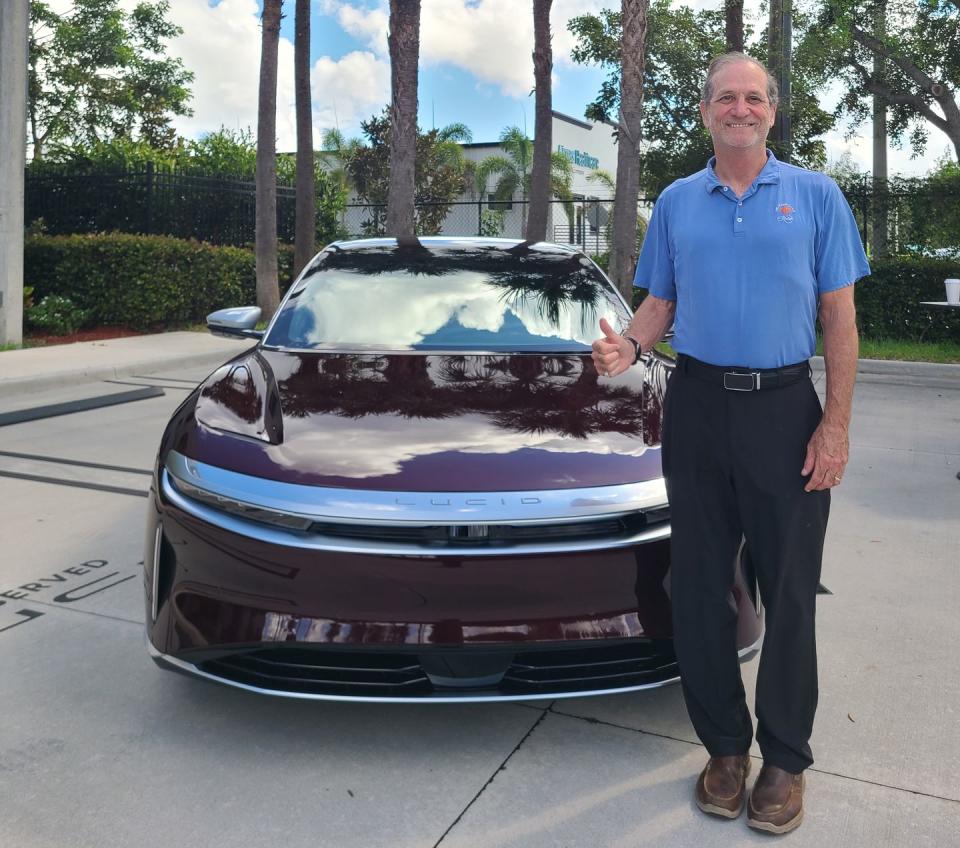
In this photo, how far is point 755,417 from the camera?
2.58 meters

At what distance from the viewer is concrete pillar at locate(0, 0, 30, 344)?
40.8 ft

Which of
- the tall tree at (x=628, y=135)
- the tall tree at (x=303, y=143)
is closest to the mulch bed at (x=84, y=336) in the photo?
the tall tree at (x=303, y=143)

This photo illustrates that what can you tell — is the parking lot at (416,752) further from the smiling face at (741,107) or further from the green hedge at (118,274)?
the green hedge at (118,274)

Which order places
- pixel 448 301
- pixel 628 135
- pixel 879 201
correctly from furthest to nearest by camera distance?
1. pixel 879 201
2. pixel 628 135
3. pixel 448 301

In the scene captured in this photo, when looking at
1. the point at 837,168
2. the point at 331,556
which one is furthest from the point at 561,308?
the point at 837,168

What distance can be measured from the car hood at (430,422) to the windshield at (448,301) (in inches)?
10.4

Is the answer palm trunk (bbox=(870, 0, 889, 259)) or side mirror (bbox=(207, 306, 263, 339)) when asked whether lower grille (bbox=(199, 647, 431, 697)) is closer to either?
side mirror (bbox=(207, 306, 263, 339))

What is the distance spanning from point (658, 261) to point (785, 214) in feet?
1.42

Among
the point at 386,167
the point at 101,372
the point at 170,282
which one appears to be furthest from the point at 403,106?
the point at 386,167

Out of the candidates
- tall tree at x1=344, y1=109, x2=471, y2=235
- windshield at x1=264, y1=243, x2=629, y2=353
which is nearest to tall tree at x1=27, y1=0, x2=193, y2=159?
tall tree at x1=344, y1=109, x2=471, y2=235

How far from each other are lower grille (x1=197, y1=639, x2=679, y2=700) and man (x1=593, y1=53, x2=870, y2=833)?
20 centimetres

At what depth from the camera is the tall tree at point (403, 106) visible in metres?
14.0

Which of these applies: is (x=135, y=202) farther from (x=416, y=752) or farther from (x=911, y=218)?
(x=416, y=752)

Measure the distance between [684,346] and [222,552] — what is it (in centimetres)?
133
